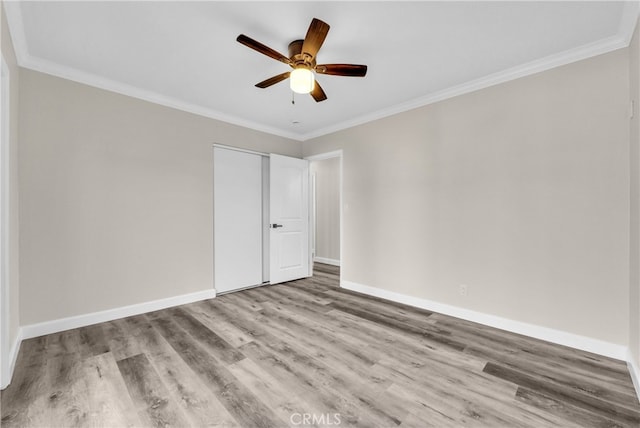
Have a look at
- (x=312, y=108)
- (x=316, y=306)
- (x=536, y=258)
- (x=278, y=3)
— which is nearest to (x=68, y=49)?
(x=278, y=3)

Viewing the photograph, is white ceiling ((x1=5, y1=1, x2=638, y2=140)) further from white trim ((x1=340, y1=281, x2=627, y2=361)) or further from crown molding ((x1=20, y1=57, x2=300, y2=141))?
white trim ((x1=340, y1=281, x2=627, y2=361))

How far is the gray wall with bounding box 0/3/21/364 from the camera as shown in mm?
2086

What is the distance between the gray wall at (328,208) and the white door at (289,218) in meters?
1.42

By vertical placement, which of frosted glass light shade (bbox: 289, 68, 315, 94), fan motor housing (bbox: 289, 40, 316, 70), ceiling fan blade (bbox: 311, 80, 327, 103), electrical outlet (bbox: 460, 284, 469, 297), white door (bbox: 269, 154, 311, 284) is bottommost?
electrical outlet (bbox: 460, 284, 469, 297)

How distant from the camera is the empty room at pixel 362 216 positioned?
1.82m

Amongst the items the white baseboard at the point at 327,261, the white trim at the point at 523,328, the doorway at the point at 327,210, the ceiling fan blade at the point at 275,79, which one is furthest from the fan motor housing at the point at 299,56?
the white baseboard at the point at 327,261

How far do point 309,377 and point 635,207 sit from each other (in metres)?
2.69

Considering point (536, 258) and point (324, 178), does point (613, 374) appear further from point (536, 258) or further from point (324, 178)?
point (324, 178)

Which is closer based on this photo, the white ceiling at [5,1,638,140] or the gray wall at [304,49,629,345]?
the white ceiling at [5,1,638,140]

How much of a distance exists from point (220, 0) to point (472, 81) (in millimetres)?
2529

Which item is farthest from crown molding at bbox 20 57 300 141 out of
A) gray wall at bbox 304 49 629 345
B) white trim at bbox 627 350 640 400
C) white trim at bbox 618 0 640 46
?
white trim at bbox 627 350 640 400

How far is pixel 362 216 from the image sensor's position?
4027 mm

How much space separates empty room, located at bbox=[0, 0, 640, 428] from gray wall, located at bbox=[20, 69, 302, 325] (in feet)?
0.07

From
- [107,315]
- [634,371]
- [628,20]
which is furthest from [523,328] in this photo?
[107,315]
